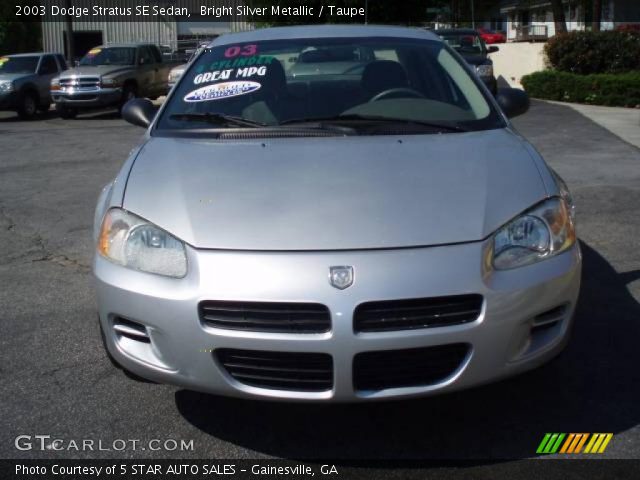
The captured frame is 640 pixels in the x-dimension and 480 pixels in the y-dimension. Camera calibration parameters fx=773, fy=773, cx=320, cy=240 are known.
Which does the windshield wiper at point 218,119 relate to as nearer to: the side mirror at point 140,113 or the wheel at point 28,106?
the side mirror at point 140,113

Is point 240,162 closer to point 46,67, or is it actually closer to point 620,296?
point 620,296

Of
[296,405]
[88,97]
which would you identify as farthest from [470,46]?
[296,405]

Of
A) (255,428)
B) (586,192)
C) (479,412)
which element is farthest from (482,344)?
(586,192)

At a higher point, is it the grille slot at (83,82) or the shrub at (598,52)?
the shrub at (598,52)

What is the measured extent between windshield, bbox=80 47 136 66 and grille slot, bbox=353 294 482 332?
17879mm

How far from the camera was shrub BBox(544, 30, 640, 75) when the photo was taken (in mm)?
18688

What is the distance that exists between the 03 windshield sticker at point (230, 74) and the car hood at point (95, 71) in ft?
48.7

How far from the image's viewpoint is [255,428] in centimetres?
319

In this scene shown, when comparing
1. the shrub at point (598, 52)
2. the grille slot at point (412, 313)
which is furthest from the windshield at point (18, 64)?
the grille slot at point (412, 313)

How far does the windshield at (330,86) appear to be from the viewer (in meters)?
3.99

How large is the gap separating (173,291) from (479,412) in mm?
1427

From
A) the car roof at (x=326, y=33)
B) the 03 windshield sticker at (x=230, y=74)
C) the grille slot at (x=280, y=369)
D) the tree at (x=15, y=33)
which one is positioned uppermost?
the tree at (x=15, y=33)

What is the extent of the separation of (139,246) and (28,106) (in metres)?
17.2

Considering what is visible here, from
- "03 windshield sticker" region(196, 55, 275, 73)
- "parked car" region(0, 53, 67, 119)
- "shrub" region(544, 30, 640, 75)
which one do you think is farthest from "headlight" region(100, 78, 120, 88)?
"03 windshield sticker" region(196, 55, 275, 73)
